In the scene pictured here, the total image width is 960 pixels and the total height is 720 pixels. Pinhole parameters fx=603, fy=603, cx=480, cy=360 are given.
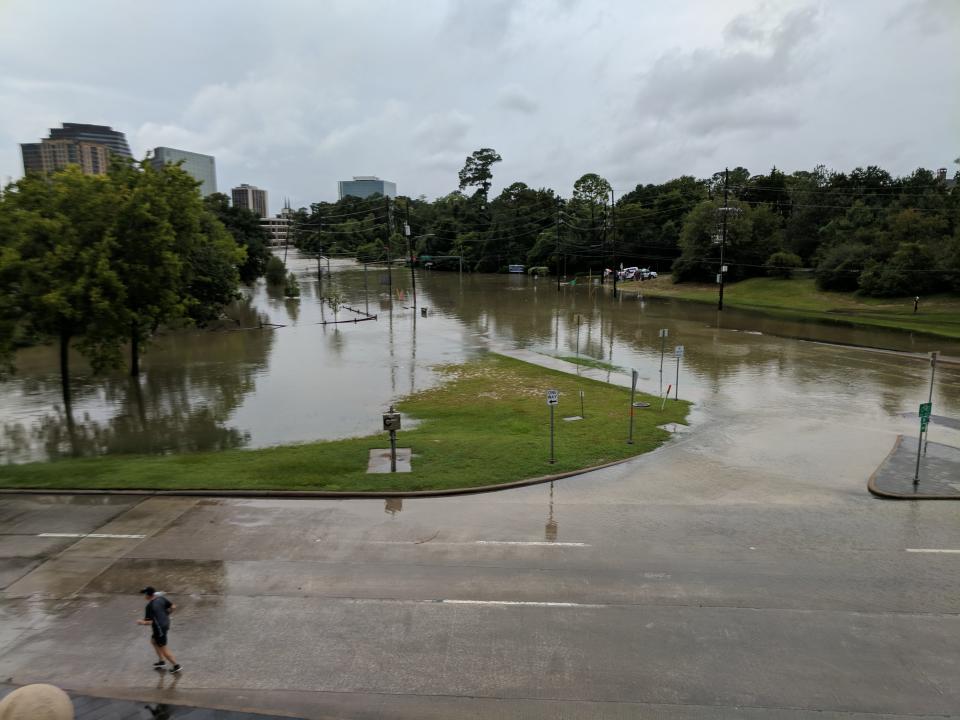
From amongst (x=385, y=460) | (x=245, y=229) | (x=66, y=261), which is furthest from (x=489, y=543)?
(x=245, y=229)

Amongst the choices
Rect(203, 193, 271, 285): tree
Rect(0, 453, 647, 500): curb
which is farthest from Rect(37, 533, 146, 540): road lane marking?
Rect(203, 193, 271, 285): tree

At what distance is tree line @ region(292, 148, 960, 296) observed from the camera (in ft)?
187

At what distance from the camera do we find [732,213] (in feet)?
230

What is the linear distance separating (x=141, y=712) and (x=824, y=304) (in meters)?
62.4

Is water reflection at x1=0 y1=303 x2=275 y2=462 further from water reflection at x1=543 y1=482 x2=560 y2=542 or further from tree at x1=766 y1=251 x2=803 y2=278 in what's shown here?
tree at x1=766 y1=251 x2=803 y2=278

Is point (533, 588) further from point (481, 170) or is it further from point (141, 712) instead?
point (481, 170)

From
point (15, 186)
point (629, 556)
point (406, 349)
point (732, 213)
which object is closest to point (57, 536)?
point (629, 556)

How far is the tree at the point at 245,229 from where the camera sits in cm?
7950

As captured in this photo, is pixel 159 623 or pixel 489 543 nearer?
pixel 159 623

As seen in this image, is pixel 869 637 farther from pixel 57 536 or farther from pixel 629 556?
pixel 57 536

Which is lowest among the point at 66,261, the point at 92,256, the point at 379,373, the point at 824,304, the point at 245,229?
the point at 379,373

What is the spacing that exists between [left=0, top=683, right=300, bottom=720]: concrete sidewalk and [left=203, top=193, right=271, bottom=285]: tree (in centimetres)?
7492

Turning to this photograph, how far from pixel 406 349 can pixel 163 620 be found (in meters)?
29.3

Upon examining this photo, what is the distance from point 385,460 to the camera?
17.5 m
